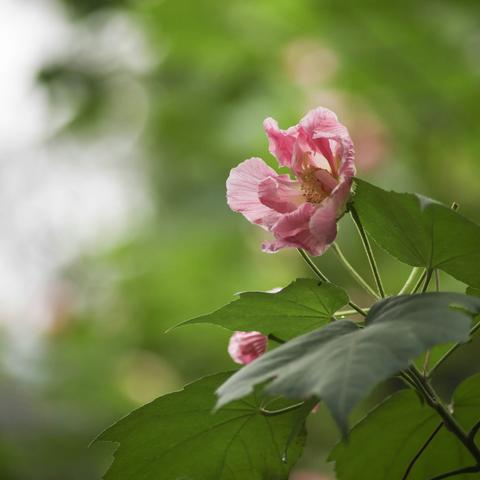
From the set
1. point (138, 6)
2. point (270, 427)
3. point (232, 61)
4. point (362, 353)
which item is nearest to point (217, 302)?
point (232, 61)

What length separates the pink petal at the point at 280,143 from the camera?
3.03 ft

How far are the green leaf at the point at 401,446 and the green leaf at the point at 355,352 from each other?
20 cm

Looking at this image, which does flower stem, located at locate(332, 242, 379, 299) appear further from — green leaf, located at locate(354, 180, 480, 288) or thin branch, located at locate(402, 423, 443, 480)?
thin branch, located at locate(402, 423, 443, 480)

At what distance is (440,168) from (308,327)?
2.21 metres

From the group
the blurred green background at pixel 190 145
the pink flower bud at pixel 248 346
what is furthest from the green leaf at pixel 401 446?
the blurred green background at pixel 190 145

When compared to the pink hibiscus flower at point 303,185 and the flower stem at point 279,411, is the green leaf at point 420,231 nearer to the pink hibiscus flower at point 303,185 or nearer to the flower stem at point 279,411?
the pink hibiscus flower at point 303,185

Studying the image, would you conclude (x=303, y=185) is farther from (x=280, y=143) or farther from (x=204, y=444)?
(x=204, y=444)

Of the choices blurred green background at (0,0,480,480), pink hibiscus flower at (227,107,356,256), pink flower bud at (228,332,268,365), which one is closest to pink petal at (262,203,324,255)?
pink hibiscus flower at (227,107,356,256)

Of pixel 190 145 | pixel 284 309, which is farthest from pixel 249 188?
pixel 190 145

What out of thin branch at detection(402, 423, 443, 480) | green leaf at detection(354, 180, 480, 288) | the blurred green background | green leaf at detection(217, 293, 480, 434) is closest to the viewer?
green leaf at detection(217, 293, 480, 434)

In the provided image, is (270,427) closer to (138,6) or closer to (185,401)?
(185,401)

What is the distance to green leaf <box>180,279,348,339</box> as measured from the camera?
0.83 meters

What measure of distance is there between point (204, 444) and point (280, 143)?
274 millimetres

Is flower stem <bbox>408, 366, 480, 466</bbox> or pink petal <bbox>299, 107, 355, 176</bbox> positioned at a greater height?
pink petal <bbox>299, 107, 355, 176</bbox>
